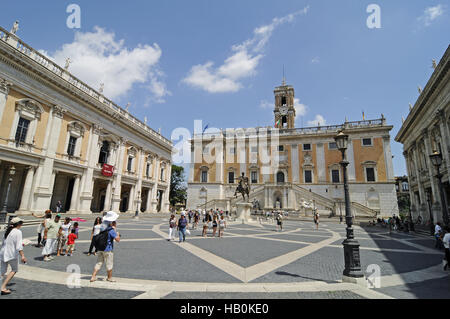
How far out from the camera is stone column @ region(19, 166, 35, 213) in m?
18.0

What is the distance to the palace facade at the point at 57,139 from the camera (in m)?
17.6

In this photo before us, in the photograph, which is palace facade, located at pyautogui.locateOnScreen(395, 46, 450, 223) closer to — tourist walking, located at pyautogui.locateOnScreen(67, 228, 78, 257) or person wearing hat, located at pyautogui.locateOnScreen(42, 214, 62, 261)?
tourist walking, located at pyautogui.locateOnScreen(67, 228, 78, 257)

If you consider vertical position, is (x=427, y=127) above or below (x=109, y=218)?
above

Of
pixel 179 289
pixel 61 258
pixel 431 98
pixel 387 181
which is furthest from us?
pixel 387 181

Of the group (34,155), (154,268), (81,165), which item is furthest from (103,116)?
(154,268)

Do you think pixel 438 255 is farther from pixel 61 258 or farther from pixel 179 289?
pixel 61 258

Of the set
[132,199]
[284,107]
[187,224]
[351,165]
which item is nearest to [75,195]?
[132,199]

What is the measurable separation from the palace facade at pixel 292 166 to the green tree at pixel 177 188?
1435 cm

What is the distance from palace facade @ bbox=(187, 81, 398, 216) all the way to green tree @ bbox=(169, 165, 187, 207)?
1435cm

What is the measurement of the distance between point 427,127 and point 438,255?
794 inches

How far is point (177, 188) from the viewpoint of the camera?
5991 centimetres
